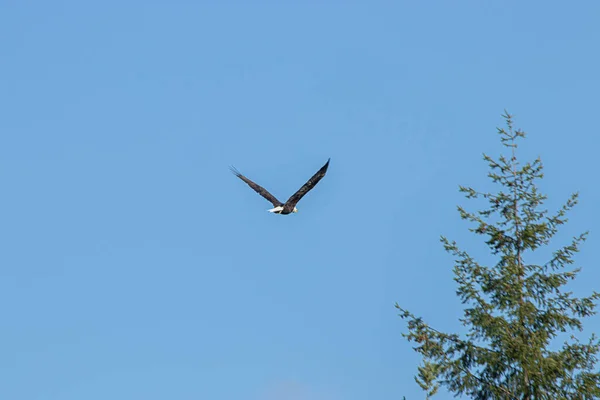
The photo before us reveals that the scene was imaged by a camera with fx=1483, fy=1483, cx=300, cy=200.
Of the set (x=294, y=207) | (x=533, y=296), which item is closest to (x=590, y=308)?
(x=533, y=296)

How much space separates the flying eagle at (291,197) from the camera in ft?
133

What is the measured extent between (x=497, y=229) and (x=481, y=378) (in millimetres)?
2834

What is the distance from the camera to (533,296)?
2747 centimetres

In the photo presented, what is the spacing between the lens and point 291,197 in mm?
41531

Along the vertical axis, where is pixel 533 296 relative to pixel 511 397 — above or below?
above

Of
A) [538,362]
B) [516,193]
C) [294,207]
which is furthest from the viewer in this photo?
[294,207]

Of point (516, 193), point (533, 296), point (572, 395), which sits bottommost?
point (572, 395)

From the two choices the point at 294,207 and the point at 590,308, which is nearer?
the point at 590,308

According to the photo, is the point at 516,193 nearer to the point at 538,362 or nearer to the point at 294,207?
the point at 538,362

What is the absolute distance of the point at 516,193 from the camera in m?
28.2

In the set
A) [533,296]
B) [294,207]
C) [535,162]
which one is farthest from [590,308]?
[294,207]

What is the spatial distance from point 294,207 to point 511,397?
1575cm

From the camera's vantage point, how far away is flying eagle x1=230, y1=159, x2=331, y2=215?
4056cm

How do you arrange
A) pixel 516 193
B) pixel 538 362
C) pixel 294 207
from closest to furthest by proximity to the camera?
pixel 538 362 < pixel 516 193 < pixel 294 207
